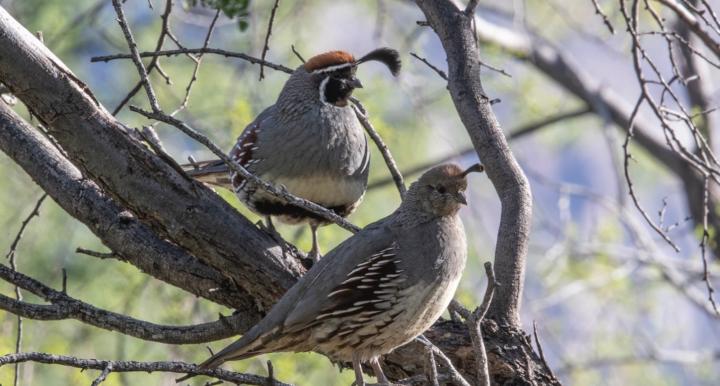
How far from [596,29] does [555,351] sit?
2.37 metres

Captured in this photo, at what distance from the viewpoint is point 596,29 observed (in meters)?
7.39

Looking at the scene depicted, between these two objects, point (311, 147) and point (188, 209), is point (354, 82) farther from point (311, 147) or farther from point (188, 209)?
point (188, 209)

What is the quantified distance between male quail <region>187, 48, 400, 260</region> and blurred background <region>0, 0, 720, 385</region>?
82 cm

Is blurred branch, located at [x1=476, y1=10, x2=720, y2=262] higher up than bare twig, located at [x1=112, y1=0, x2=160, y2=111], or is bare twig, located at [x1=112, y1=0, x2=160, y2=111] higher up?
blurred branch, located at [x1=476, y1=10, x2=720, y2=262]

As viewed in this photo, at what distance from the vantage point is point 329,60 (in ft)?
14.6

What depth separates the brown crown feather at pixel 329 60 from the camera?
444 centimetres

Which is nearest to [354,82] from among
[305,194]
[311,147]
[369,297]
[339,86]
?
[339,86]

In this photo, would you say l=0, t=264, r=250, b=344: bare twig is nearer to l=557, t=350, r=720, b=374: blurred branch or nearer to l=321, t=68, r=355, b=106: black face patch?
l=321, t=68, r=355, b=106: black face patch

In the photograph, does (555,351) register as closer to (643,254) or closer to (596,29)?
(643,254)

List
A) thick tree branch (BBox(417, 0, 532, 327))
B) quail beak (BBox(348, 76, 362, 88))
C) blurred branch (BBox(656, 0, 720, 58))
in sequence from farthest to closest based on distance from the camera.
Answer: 1. quail beak (BBox(348, 76, 362, 88))
2. blurred branch (BBox(656, 0, 720, 58))
3. thick tree branch (BBox(417, 0, 532, 327))

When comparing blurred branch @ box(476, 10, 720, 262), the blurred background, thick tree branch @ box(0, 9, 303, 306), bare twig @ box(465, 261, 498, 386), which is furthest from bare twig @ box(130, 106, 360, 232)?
blurred branch @ box(476, 10, 720, 262)

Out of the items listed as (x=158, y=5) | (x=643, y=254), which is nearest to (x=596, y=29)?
(x=643, y=254)

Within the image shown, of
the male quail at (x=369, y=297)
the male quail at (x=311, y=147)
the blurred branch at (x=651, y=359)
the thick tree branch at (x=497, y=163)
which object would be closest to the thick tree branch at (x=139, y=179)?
the male quail at (x=369, y=297)

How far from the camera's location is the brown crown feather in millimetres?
4441
